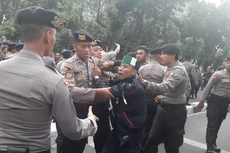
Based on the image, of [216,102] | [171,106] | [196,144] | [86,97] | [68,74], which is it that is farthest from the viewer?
[196,144]

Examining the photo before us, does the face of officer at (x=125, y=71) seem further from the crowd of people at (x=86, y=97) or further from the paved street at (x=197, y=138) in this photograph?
the paved street at (x=197, y=138)

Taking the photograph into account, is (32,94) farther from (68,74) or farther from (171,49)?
(171,49)

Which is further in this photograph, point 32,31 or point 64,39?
point 64,39

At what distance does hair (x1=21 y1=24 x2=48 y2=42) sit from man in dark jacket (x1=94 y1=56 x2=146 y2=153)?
3.86 feet

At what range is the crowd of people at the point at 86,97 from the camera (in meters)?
1.26

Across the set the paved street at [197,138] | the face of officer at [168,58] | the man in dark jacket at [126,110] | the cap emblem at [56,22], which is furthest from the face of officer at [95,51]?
the cap emblem at [56,22]

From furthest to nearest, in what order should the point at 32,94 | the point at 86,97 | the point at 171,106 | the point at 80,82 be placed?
the point at 171,106, the point at 80,82, the point at 86,97, the point at 32,94

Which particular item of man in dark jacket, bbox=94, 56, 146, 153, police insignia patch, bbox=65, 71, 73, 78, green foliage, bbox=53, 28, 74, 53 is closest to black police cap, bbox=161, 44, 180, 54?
man in dark jacket, bbox=94, 56, 146, 153

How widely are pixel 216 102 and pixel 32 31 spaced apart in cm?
370

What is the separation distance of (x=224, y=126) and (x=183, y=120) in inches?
135

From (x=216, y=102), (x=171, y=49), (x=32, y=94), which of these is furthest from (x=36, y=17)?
(x=216, y=102)

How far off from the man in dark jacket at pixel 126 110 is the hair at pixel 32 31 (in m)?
1.18

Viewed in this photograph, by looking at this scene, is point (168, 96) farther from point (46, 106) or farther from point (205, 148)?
point (46, 106)

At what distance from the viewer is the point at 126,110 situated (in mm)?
2430
